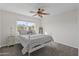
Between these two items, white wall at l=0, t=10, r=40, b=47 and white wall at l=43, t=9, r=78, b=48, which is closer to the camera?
white wall at l=0, t=10, r=40, b=47

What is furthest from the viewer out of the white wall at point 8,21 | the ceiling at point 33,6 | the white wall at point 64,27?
the white wall at point 64,27

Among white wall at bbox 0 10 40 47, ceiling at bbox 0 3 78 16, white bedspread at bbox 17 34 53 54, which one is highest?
ceiling at bbox 0 3 78 16

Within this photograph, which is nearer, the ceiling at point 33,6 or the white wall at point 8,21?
the ceiling at point 33,6

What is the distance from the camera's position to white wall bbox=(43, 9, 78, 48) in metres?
1.84

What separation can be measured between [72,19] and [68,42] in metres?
0.89

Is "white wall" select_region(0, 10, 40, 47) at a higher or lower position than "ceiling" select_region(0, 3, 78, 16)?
lower

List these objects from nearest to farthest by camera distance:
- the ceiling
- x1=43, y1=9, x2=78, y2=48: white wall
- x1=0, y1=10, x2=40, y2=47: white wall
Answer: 1. the ceiling
2. x1=0, y1=10, x2=40, y2=47: white wall
3. x1=43, y1=9, x2=78, y2=48: white wall

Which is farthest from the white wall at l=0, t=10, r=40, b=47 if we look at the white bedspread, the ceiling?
the white bedspread

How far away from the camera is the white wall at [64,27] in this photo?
6.03 ft

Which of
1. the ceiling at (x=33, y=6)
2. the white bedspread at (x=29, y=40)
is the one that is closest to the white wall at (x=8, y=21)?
the ceiling at (x=33, y=6)

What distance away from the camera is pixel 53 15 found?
1.80m

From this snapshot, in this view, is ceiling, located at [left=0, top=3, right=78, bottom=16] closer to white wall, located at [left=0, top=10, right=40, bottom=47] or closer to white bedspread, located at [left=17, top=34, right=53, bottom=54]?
white wall, located at [left=0, top=10, right=40, bottom=47]

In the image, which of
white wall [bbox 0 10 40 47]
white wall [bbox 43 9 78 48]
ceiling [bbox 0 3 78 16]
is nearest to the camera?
ceiling [bbox 0 3 78 16]

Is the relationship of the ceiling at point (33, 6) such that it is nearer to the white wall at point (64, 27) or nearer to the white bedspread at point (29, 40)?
the white wall at point (64, 27)
